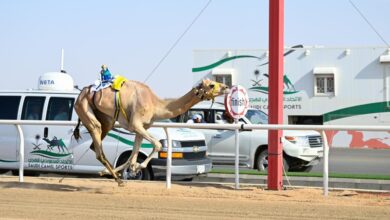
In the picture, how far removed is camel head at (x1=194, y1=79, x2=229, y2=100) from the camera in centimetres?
1033

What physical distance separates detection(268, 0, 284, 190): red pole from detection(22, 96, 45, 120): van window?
6028 mm

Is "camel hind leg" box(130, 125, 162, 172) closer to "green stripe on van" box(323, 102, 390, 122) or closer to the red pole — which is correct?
the red pole

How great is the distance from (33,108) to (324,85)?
16.6 metres

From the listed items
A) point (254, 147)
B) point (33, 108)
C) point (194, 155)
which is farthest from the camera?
point (254, 147)

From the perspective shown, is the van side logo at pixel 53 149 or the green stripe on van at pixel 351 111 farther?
the green stripe on van at pixel 351 111

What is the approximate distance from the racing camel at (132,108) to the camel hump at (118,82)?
2 centimetres

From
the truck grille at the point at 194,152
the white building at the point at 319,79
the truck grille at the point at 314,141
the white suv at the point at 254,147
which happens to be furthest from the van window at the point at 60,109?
the white building at the point at 319,79

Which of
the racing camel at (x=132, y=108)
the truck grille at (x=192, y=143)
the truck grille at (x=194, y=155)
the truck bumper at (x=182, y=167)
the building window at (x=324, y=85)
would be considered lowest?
A: the truck bumper at (x=182, y=167)

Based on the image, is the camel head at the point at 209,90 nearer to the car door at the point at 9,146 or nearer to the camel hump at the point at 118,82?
the camel hump at the point at 118,82

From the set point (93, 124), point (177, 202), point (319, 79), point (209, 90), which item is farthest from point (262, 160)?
point (319, 79)

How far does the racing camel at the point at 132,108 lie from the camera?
10.7 meters

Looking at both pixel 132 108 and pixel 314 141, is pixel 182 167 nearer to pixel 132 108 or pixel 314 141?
pixel 132 108

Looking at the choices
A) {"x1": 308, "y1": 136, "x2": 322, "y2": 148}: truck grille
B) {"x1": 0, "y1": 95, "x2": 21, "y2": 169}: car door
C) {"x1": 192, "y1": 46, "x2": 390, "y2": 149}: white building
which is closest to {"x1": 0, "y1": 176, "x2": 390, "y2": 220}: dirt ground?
{"x1": 0, "y1": 95, "x2": 21, "y2": 169}: car door

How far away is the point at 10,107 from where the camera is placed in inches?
611
